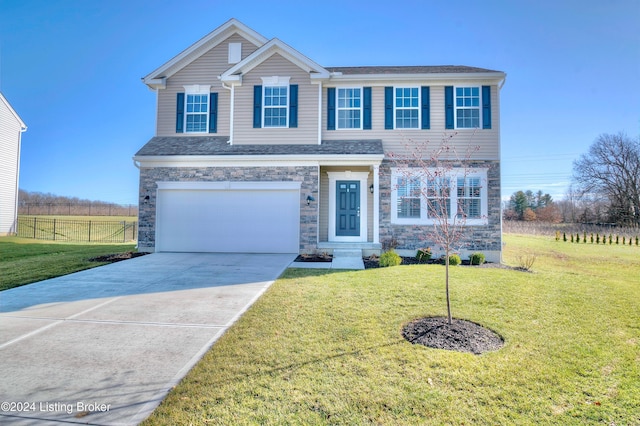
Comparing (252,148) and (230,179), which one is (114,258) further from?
(252,148)

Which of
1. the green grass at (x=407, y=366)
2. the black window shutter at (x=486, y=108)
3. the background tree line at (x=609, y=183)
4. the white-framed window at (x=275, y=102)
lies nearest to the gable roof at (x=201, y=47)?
the white-framed window at (x=275, y=102)

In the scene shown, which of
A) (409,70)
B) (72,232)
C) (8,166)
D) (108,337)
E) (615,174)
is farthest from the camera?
(615,174)

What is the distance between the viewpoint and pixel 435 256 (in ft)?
35.7

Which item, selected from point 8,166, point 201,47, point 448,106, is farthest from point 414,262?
point 8,166

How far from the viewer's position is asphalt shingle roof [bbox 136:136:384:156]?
11.0m

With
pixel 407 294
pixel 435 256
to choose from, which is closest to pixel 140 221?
pixel 407 294

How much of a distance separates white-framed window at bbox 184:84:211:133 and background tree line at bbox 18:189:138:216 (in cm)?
2876

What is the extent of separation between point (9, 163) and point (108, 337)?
23.6 metres

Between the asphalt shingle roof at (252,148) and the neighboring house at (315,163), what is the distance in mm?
44

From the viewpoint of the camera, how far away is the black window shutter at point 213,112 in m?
12.4

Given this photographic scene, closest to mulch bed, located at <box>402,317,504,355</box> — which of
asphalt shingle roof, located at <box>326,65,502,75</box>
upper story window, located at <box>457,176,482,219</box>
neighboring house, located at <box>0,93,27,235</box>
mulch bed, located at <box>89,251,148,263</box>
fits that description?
upper story window, located at <box>457,176,482,219</box>

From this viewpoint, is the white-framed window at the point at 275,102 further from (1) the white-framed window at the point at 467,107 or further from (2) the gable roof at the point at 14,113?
(2) the gable roof at the point at 14,113

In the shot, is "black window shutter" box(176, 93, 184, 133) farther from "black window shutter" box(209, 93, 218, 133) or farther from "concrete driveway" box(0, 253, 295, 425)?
"concrete driveway" box(0, 253, 295, 425)

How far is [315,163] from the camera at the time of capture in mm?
11008
